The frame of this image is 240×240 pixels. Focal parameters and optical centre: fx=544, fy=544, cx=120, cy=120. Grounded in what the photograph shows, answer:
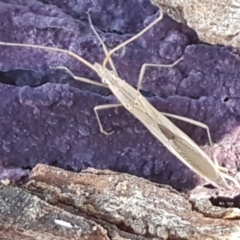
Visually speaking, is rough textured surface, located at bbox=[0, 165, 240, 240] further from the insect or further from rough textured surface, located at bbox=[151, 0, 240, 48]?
rough textured surface, located at bbox=[151, 0, 240, 48]

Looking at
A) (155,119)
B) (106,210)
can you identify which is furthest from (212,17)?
(106,210)

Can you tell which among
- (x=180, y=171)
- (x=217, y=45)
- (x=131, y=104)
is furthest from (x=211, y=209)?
(x=217, y=45)

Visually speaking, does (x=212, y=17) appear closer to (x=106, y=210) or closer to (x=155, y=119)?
(x=155, y=119)

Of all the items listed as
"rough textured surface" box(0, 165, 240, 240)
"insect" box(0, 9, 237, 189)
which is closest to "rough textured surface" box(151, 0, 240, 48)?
"insect" box(0, 9, 237, 189)

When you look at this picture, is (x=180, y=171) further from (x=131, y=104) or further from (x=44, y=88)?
(x=44, y=88)

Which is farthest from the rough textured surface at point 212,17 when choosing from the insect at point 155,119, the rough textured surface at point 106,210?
the rough textured surface at point 106,210
